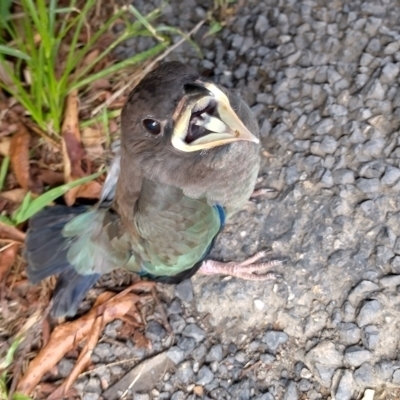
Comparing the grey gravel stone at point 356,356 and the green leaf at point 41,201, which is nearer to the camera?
the grey gravel stone at point 356,356

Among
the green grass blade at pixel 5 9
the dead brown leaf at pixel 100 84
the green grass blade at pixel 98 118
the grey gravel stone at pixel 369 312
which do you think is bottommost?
the grey gravel stone at pixel 369 312

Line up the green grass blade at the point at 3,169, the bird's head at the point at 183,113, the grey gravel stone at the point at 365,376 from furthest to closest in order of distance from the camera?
the green grass blade at the point at 3,169, the grey gravel stone at the point at 365,376, the bird's head at the point at 183,113

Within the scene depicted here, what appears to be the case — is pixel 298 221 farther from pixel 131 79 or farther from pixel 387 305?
pixel 131 79

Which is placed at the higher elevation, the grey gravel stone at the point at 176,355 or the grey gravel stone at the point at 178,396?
the grey gravel stone at the point at 176,355

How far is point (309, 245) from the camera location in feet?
9.09

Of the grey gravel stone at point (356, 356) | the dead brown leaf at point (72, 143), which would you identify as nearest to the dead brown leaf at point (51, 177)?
the dead brown leaf at point (72, 143)

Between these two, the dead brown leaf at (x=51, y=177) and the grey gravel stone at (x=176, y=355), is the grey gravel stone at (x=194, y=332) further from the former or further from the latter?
the dead brown leaf at (x=51, y=177)

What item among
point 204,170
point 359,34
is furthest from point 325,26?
point 204,170

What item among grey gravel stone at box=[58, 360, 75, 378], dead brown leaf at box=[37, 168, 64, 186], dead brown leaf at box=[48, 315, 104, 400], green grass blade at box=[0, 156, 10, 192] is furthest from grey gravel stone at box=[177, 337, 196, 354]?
green grass blade at box=[0, 156, 10, 192]

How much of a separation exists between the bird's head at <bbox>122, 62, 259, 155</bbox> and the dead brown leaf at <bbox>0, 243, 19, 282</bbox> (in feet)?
3.58

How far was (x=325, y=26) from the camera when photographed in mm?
3289

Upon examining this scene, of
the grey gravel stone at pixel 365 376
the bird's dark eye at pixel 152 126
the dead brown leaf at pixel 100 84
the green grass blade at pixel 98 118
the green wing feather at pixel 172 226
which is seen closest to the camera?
the bird's dark eye at pixel 152 126

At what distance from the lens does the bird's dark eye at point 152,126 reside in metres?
2.28

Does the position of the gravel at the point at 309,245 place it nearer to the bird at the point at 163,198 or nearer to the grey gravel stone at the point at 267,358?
the grey gravel stone at the point at 267,358
